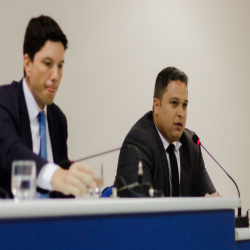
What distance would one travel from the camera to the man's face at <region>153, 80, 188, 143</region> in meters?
2.99

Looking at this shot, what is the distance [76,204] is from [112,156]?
2236 millimetres

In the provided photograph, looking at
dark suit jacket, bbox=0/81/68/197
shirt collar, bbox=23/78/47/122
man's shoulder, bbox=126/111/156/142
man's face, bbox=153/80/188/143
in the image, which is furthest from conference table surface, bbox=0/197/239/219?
man's face, bbox=153/80/188/143

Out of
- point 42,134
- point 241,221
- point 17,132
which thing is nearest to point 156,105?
point 241,221

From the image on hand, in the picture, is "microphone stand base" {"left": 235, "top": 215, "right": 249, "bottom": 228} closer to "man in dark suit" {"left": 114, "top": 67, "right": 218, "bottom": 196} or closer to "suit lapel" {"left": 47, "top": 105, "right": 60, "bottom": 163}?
"man in dark suit" {"left": 114, "top": 67, "right": 218, "bottom": 196}

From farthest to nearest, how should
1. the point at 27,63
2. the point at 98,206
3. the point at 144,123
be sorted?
the point at 144,123 → the point at 27,63 → the point at 98,206

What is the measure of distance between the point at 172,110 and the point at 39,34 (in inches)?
48.7

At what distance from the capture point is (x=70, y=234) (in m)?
1.38

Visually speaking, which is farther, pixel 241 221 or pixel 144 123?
pixel 144 123

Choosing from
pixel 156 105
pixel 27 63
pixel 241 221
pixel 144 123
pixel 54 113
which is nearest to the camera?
pixel 27 63

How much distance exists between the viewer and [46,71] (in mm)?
2010

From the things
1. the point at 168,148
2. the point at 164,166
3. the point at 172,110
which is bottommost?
the point at 164,166

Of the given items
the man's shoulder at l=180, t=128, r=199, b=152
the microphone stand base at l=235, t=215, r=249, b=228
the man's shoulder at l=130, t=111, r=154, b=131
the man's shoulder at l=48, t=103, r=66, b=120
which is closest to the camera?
the man's shoulder at l=48, t=103, r=66, b=120

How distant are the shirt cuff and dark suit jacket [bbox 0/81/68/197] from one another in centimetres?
2

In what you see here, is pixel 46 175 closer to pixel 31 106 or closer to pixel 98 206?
pixel 98 206
